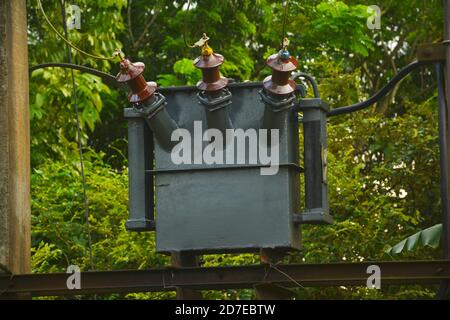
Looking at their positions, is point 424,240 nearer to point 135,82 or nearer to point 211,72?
point 211,72

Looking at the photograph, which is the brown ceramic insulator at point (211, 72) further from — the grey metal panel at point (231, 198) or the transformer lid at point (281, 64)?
the transformer lid at point (281, 64)

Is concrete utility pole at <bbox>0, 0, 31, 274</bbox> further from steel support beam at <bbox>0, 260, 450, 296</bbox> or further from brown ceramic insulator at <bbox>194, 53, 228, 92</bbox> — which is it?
brown ceramic insulator at <bbox>194, 53, 228, 92</bbox>

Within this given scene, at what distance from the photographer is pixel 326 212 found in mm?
→ 9344

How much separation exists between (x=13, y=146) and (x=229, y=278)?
2064mm

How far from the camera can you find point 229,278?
30.2 feet

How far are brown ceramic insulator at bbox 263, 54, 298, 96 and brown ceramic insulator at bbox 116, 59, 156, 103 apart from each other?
2.87 ft

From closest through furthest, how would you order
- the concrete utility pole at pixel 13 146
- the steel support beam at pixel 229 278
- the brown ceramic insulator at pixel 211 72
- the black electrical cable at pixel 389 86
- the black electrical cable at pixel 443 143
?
the steel support beam at pixel 229 278, the brown ceramic insulator at pixel 211 72, the black electrical cable at pixel 443 143, the black electrical cable at pixel 389 86, the concrete utility pole at pixel 13 146

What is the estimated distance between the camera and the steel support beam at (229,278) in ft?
29.5

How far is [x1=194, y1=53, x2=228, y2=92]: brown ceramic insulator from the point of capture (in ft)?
29.9

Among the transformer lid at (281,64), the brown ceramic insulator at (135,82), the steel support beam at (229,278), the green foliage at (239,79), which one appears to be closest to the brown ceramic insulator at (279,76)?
the transformer lid at (281,64)

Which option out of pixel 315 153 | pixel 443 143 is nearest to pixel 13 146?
pixel 315 153

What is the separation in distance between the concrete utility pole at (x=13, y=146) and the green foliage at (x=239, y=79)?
4.37 meters

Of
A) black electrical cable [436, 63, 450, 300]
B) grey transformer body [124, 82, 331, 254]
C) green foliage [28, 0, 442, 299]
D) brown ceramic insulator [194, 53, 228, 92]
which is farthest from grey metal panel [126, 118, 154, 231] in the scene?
green foliage [28, 0, 442, 299]

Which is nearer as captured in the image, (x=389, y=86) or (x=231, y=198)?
(x=231, y=198)
